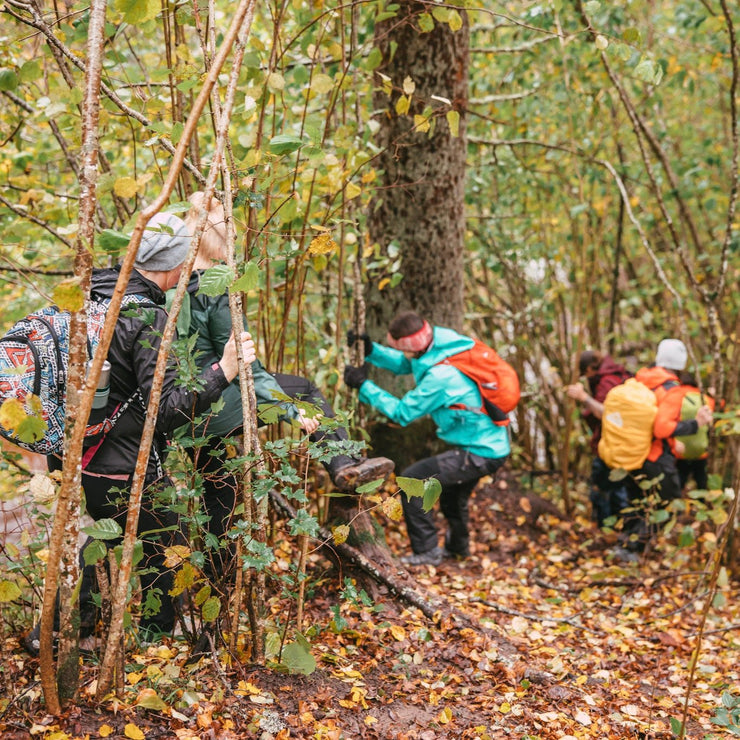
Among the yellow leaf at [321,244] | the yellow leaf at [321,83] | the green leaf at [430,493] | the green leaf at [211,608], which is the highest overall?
the yellow leaf at [321,83]

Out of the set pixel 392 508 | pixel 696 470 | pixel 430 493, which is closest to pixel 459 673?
pixel 392 508

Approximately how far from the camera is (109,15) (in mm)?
2883

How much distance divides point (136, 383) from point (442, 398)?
211 cm

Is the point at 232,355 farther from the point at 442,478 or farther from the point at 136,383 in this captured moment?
the point at 442,478

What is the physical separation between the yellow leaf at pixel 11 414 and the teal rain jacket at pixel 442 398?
7.96ft

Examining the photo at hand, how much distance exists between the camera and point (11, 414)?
1720mm

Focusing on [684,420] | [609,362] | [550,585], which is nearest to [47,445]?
[550,585]

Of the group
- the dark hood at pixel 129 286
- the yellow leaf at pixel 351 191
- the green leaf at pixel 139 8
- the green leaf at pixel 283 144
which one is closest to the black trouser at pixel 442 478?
the yellow leaf at pixel 351 191

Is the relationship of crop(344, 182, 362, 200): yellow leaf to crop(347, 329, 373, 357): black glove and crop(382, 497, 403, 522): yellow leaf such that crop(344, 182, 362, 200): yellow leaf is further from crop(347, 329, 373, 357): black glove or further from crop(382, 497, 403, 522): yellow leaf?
crop(382, 497, 403, 522): yellow leaf

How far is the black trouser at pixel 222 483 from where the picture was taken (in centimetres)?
230

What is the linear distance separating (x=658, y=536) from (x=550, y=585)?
124 cm

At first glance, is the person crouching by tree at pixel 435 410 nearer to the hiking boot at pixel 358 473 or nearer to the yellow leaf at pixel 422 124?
the hiking boot at pixel 358 473

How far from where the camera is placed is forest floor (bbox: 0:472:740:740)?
2.16 m

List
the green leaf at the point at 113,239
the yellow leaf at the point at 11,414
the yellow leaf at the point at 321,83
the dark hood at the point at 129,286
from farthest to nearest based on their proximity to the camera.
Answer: the yellow leaf at the point at 321,83
the dark hood at the point at 129,286
the green leaf at the point at 113,239
the yellow leaf at the point at 11,414
